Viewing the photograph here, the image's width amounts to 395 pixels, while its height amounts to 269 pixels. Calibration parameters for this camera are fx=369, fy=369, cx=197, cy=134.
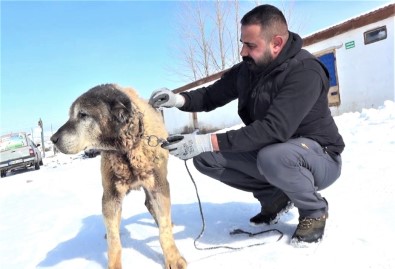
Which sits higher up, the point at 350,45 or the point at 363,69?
the point at 350,45

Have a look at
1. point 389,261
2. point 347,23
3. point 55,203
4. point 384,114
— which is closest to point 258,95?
point 389,261

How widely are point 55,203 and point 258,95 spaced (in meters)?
3.85

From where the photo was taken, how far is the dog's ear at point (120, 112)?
271 cm

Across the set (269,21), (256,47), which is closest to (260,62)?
(256,47)

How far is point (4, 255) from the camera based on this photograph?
3314 mm

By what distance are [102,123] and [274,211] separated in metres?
1.51

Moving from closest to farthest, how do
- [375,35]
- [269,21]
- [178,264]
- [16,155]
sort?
[178,264], [269,21], [375,35], [16,155]

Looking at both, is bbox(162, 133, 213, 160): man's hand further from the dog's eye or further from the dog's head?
the dog's eye

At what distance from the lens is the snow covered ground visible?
2.31m

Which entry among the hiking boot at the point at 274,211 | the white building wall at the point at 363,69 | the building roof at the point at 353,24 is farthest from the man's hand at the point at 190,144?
the building roof at the point at 353,24

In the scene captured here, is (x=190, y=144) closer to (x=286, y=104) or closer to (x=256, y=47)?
(x=286, y=104)

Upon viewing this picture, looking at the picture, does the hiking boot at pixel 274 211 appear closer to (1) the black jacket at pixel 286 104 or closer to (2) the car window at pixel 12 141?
(1) the black jacket at pixel 286 104

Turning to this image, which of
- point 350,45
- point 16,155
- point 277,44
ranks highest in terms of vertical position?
point 350,45

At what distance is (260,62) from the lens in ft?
8.94
